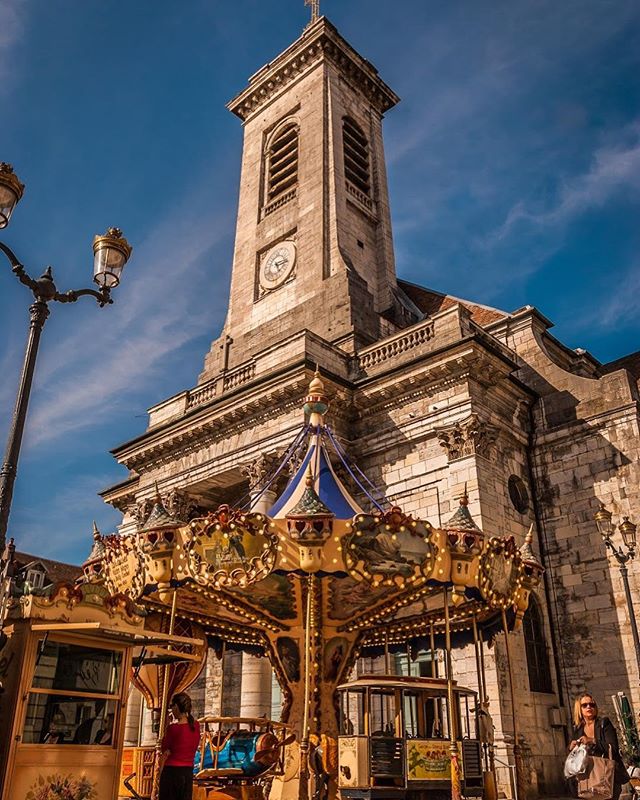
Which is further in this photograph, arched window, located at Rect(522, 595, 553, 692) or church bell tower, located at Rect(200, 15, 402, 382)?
church bell tower, located at Rect(200, 15, 402, 382)

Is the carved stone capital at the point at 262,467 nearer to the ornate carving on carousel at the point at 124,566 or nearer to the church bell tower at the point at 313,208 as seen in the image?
the church bell tower at the point at 313,208

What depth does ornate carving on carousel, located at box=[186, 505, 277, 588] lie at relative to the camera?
1012 centimetres

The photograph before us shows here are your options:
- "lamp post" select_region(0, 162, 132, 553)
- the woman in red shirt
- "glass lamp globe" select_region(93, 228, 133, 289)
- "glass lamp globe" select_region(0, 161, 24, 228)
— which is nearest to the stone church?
the woman in red shirt

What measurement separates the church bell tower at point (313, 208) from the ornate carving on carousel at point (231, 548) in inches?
430

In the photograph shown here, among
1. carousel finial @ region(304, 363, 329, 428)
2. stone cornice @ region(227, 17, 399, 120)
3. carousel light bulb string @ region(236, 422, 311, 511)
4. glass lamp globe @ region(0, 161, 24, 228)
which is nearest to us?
glass lamp globe @ region(0, 161, 24, 228)

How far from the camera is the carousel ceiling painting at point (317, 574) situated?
33.2 ft

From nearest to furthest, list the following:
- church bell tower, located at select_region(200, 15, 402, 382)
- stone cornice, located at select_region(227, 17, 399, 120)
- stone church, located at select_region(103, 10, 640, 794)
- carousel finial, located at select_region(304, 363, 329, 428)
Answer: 1. carousel finial, located at select_region(304, 363, 329, 428)
2. stone church, located at select_region(103, 10, 640, 794)
3. church bell tower, located at select_region(200, 15, 402, 382)
4. stone cornice, located at select_region(227, 17, 399, 120)

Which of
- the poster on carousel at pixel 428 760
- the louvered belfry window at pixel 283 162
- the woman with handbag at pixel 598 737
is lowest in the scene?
the poster on carousel at pixel 428 760

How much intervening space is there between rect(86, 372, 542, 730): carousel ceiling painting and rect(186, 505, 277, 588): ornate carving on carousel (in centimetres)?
2

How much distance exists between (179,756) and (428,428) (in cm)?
1073

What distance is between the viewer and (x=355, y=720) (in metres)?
16.2

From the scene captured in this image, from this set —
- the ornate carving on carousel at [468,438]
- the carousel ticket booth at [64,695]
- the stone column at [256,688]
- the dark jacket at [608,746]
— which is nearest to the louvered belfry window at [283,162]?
the ornate carving on carousel at [468,438]

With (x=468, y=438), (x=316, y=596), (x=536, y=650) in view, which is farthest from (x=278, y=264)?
(x=316, y=596)

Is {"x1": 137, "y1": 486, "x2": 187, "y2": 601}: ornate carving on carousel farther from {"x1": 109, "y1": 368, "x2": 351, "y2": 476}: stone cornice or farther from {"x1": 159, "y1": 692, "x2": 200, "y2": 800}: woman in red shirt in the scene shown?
{"x1": 109, "y1": 368, "x2": 351, "y2": 476}: stone cornice
